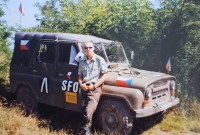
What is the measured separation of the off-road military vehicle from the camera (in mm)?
4762

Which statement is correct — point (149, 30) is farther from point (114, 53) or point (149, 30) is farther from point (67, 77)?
point (67, 77)

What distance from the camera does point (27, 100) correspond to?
6.32m

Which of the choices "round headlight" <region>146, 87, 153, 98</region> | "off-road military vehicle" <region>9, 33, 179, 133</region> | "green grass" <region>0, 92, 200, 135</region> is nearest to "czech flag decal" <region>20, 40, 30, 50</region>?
"off-road military vehicle" <region>9, 33, 179, 133</region>

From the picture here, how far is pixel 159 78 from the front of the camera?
201 inches

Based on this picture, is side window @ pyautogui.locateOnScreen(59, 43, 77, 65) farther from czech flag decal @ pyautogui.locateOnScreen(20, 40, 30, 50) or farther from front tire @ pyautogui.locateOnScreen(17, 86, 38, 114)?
front tire @ pyautogui.locateOnScreen(17, 86, 38, 114)

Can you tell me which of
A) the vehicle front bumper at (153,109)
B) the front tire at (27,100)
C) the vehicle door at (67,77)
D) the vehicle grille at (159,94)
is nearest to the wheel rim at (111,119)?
the vehicle front bumper at (153,109)

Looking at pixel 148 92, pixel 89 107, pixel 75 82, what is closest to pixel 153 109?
pixel 148 92

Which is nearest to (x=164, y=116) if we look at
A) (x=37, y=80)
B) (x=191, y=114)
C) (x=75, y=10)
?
(x=191, y=114)

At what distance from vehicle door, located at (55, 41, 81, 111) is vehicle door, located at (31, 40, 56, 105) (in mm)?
185

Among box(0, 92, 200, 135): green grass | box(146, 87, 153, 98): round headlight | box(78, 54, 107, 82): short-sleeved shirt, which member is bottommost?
box(0, 92, 200, 135): green grass

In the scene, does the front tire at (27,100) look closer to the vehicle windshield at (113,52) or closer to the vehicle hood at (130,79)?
the vehicle windshield at (113,52)

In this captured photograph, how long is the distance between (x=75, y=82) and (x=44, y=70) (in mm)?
1014

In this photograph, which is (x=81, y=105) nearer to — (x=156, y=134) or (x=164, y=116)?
(x=156, y=134)

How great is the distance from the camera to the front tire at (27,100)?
612cm
